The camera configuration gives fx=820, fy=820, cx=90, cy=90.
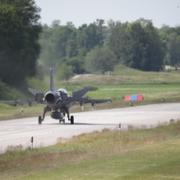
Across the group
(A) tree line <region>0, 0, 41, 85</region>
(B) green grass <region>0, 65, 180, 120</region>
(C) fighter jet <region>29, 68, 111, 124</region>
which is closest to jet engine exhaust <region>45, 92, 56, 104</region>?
(C) fighter jet <region>29, 68, 111, 124</region>

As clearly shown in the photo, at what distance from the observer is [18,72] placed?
97438 millimetres

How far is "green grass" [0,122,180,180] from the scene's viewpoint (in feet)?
82.4

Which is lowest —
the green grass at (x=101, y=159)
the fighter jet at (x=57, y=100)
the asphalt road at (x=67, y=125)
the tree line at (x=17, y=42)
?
the green grass at (x=101, y=159)

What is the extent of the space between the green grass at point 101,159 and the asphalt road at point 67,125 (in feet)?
10.7

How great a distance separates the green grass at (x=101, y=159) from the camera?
25125mm

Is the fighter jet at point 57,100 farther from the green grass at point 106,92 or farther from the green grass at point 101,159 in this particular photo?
the green grass at point 101,159

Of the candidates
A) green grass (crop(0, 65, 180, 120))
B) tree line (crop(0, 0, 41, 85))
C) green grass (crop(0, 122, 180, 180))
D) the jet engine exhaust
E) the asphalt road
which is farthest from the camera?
tree line (crop(0, 0, 41, 85))

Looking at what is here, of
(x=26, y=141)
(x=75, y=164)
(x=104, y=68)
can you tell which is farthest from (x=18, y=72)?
(x=104, y=68)

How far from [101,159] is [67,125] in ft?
85.6

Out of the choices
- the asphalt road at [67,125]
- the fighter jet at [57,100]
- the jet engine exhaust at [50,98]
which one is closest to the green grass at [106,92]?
the asphalt road at [67,125]

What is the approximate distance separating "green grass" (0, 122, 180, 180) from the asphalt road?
325 cm

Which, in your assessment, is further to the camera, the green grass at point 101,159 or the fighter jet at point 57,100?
the fighter jet at point 57,100

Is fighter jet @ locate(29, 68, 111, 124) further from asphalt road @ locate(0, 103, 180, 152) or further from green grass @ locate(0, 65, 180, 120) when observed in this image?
green grass @ locate(0, 65, 180, 120)

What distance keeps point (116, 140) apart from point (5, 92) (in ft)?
171
